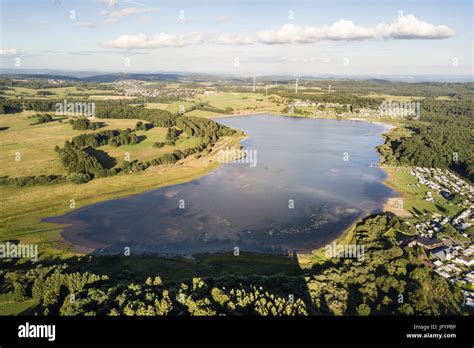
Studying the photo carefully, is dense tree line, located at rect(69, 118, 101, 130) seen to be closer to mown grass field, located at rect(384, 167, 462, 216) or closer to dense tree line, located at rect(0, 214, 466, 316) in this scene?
dense tree line, located at rect(0, 214, 466, 316)

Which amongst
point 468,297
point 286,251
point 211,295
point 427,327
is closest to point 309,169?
point 286,251

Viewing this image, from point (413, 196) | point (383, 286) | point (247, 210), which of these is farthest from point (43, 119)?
point (383, 286)

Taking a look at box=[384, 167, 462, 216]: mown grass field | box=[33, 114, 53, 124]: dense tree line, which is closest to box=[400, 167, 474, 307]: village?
box=[384, 167, 462, 216]: mown grass field

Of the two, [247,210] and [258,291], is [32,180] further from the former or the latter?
[258,291]

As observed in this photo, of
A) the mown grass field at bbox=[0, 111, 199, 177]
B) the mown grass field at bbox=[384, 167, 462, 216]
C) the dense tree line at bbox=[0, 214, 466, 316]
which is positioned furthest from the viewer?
the mown grass field at bbox=[0, 111, 199, 177]

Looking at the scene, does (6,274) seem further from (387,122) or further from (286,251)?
(387,122)

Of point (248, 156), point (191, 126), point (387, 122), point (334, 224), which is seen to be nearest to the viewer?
point (334, 224)

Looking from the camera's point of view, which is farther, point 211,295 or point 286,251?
point 286,251

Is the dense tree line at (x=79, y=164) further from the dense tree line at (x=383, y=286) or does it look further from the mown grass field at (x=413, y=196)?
the mown grass field at (x=413, y=196)
